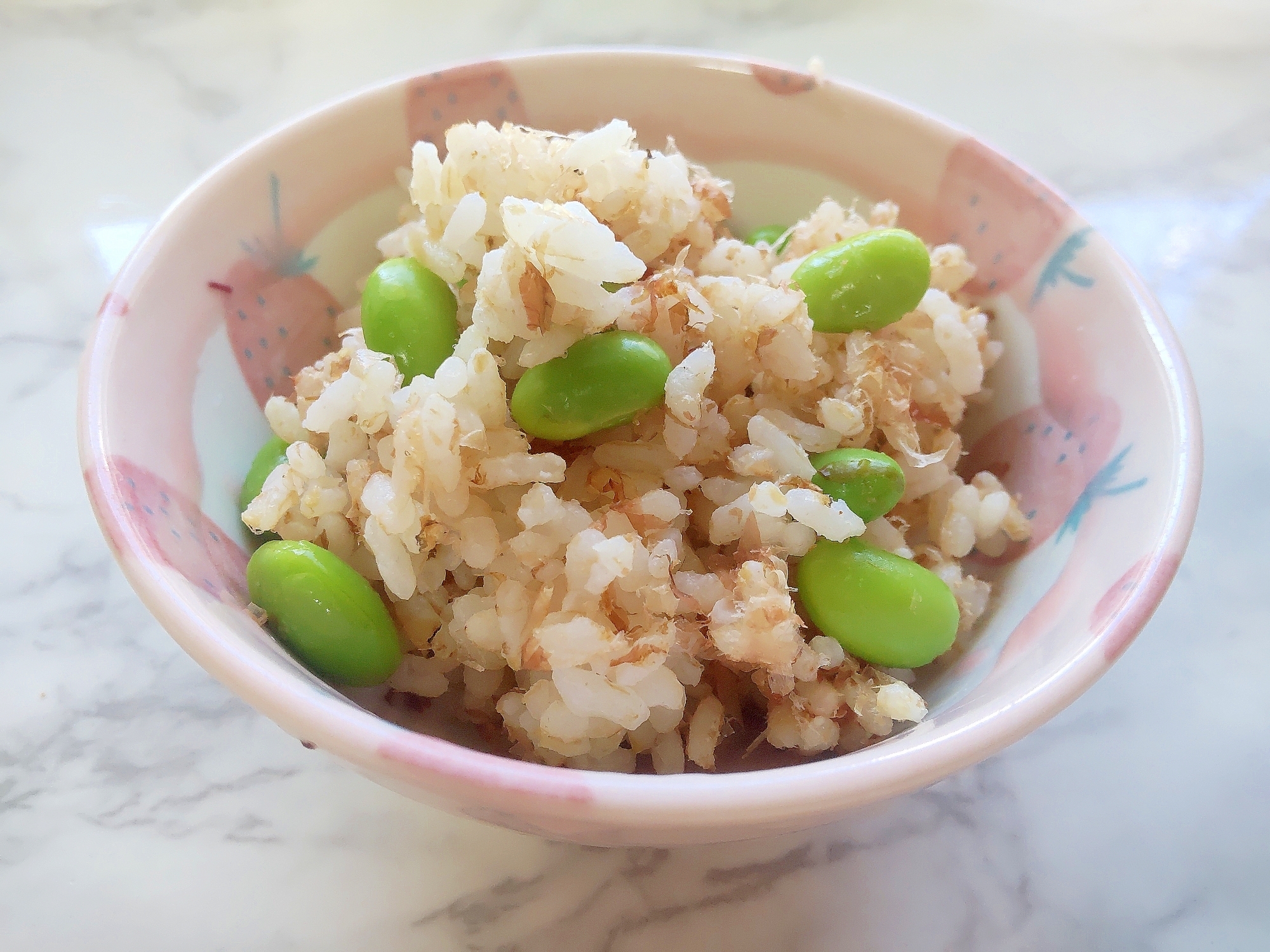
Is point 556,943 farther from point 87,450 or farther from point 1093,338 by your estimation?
point 1093,338

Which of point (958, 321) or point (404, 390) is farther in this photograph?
point (958, 321)

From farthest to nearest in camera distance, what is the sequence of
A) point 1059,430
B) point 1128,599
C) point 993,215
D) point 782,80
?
1. point 782,80
2. point 993,215
3. point 1059,430
4. point 1128,599

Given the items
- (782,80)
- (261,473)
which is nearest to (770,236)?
(782,80)

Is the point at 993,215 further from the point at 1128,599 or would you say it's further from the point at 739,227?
the point at 1128,599

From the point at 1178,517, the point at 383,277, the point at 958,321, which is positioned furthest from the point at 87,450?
the point at 1178,517

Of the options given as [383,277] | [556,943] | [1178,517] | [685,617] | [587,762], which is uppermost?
[383,277]

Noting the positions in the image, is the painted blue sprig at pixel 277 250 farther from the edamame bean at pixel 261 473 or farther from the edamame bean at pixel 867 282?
the edamame bean at pixel 867 282
